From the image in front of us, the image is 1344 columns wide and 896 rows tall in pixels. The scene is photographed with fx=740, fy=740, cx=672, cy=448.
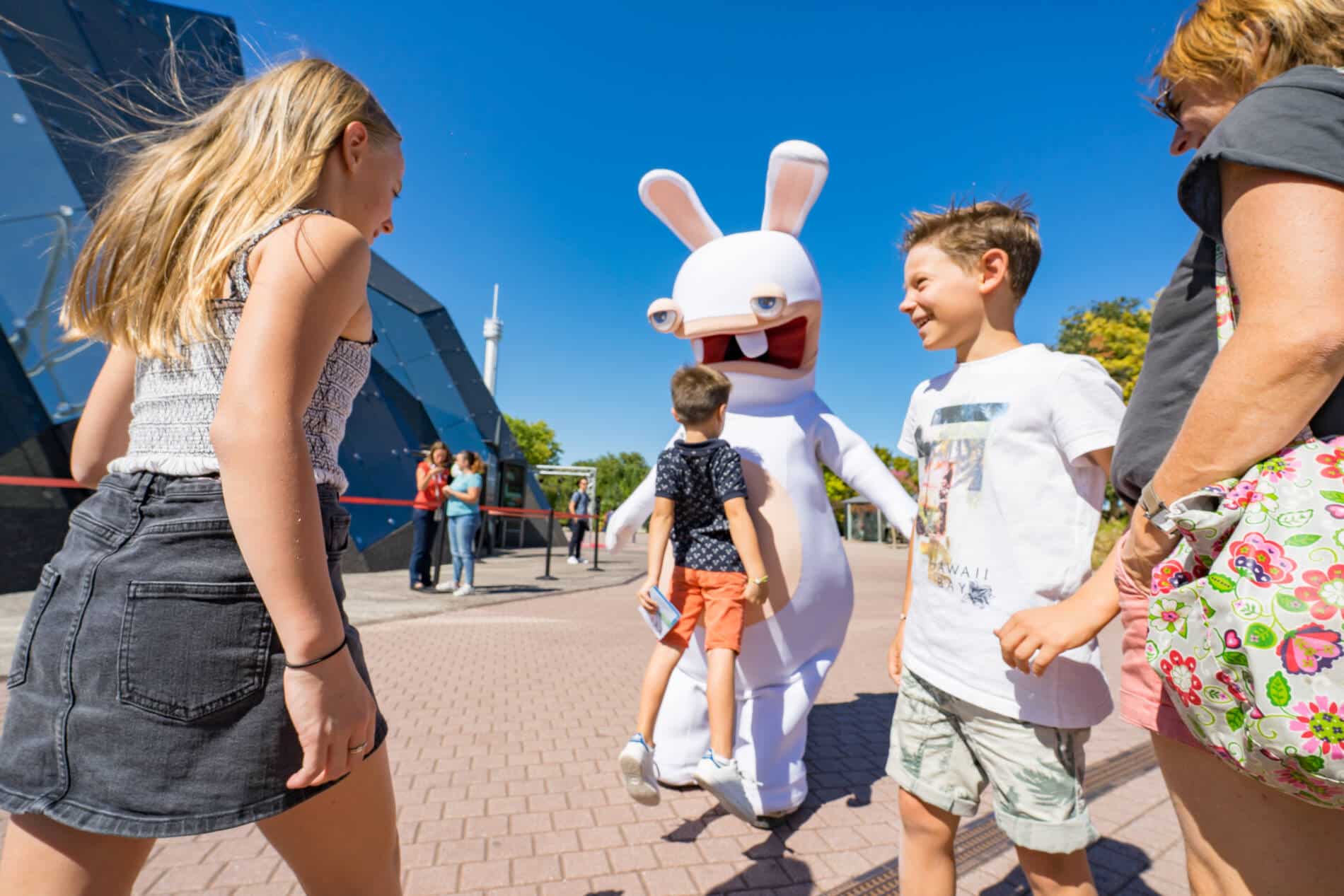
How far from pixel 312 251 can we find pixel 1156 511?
50.2 inches

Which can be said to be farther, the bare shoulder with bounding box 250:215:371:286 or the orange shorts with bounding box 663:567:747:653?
the orange shorts with bounding box 663:567:747:653

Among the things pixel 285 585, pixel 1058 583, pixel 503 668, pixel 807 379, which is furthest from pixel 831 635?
pixel 503 668

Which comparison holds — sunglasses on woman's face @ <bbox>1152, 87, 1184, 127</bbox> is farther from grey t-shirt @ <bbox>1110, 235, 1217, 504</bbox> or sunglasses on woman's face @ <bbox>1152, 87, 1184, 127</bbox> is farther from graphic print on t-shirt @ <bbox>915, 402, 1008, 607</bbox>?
graphic print on t-shirt @ <bbox>915, 402, 1008, 607</bbox>

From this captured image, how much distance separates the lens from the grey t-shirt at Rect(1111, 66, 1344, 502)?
0.95 metres

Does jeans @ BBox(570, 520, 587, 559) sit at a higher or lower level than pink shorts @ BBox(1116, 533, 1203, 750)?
lower

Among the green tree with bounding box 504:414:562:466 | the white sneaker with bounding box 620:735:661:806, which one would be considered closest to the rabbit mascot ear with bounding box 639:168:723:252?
the white sneaker with bounding box 620:735:661:806

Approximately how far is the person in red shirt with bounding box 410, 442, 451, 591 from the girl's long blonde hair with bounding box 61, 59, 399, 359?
8096mm

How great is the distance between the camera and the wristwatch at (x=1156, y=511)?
101 centimetres

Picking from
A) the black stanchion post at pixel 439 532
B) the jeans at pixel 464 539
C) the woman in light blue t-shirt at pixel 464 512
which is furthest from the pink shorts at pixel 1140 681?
the black stanchion post at pixel 439 532

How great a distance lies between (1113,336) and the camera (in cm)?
2377

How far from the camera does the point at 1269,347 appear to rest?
3.10 ft

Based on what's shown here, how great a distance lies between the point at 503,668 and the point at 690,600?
2.96m

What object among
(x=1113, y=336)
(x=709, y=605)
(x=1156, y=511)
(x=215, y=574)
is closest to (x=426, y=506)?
(x=709, y=605)

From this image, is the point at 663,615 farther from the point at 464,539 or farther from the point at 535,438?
the point at 535,438
